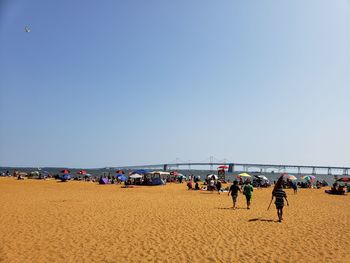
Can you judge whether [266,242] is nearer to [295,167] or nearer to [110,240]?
[110,240]

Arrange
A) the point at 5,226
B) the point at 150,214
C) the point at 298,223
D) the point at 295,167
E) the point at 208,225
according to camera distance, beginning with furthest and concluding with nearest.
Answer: the point at 295,167 → the point at 150,214 → the point at 298,223 → the point at 208,225 → the point at 5,226

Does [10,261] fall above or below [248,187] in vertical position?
below

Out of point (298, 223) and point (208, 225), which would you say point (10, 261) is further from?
point (298, 223)

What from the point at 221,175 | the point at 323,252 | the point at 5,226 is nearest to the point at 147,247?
the point at 323,252

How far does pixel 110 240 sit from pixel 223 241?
3.40 m

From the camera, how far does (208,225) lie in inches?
459

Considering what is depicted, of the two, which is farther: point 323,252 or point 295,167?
point 295,167

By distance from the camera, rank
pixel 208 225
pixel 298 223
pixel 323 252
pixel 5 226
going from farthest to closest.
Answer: pixel 298 223, pixel 208 225, pixel 5 226, pixel 323 252

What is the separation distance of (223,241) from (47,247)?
5.01 meters

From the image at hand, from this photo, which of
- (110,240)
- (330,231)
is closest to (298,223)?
(330,231)

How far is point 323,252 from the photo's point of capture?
8.23m

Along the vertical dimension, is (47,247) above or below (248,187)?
below

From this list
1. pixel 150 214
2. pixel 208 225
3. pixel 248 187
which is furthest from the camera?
pixel 248 187

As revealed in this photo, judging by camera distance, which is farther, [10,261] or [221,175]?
[221,175]
